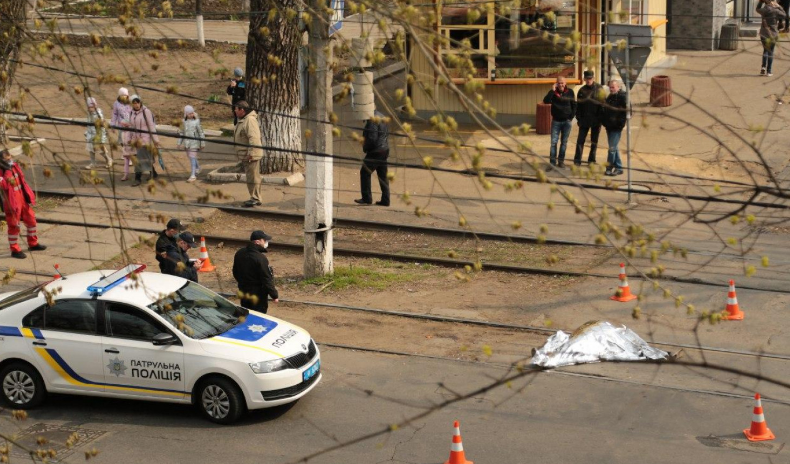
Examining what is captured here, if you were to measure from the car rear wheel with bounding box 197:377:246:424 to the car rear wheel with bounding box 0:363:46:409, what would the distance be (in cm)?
184

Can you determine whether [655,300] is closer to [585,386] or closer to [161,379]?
[585,386]

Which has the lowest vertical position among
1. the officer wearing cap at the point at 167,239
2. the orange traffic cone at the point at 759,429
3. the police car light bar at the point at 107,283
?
the orange traffic cone at the point at 759,429

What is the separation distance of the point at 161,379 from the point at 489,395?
3.58 metres

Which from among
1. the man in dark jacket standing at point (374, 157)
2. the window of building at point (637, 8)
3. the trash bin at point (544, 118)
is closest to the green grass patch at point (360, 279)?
the man in dark jacket standing at point (374, 157)

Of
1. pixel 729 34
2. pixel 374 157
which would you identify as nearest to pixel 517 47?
pixel 374 157

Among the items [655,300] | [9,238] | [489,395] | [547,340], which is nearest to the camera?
[489,395]

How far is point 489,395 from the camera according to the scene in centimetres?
1184

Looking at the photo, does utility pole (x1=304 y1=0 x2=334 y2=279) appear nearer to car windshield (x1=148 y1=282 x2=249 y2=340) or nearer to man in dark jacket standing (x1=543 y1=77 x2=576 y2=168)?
car windshield (x1=148 y1=282 x2=249 y2=340)

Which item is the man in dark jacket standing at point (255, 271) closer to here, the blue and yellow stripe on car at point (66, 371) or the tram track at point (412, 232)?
the blue and yellow stripe on car at point (66, 371)

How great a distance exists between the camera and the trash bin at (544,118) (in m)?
22.8

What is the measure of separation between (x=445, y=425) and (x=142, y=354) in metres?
3.28

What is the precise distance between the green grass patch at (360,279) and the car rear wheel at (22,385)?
4.97 metres

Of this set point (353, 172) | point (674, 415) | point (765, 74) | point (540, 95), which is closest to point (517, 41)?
point (540, 95)

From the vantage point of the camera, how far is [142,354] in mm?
11234
